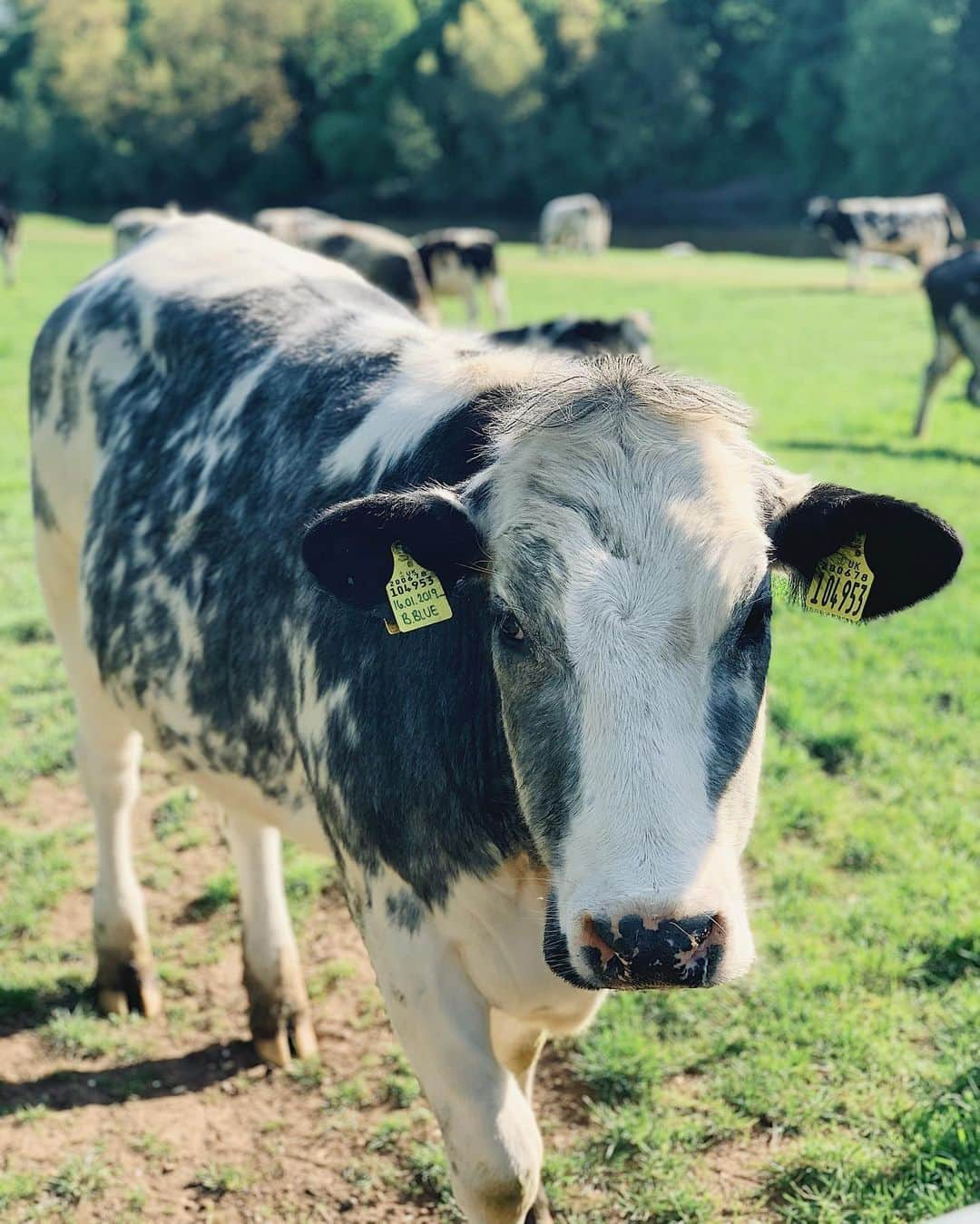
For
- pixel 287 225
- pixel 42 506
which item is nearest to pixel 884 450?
pixel 42 506

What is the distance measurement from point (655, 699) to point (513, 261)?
112 feet

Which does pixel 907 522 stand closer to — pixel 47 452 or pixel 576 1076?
pixel 576 1076

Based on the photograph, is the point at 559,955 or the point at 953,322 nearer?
the point at 559,955

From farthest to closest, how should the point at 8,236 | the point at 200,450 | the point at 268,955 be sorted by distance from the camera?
the point at 8,236
the point at 268,955
the point at 200,450

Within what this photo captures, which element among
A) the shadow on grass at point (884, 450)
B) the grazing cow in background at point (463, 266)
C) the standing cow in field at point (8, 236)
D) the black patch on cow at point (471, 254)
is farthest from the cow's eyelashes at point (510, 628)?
the standing cow in field at point (8, 236)

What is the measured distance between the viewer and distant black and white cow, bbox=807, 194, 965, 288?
29.5m

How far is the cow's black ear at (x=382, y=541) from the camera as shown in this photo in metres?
2.25

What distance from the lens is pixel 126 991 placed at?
3.80 metres

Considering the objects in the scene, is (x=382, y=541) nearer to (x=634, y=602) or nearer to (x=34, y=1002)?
(x=634, y=602)

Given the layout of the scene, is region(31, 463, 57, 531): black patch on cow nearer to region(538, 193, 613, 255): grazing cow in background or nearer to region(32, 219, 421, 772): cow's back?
region(32, 219, 421, 772): cow's back

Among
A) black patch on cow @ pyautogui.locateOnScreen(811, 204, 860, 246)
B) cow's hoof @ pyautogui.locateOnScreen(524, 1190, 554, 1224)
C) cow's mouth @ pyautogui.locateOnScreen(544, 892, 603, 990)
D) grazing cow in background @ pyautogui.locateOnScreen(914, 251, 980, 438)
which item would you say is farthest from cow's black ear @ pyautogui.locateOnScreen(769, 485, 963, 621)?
black patch on cow @ pyautogui.locateOnScreen(811, 204, 860, 246)

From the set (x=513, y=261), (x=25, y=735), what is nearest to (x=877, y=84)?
(x=513, y=261)

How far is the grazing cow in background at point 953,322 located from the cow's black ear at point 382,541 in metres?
10.5

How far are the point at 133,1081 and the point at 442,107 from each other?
67133mm
